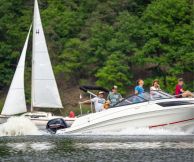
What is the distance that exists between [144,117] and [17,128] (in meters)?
5.12

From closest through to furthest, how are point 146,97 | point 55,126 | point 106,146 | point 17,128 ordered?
point 106,146 → point 146,97 → point 55,126 → point 17,128

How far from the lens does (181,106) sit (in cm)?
1739

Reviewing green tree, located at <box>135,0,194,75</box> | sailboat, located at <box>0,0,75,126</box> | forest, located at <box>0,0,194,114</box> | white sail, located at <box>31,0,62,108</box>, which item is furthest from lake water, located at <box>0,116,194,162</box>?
green tree, located at <box>135,0,194,75</box>

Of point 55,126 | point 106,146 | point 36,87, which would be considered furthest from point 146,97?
point 36,87

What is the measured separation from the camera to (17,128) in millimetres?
19422

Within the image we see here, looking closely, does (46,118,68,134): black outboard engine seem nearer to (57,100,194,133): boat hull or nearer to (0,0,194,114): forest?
(57,100,194,133): boat hull

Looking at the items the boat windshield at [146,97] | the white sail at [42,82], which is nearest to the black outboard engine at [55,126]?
the boat windshield at [146,97]

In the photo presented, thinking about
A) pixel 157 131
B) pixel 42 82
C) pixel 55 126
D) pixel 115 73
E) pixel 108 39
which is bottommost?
pixel 157 131

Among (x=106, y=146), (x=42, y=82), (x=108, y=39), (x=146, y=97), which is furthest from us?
(x=108, y=39)

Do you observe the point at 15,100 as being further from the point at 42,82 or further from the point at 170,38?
the point at 170,38

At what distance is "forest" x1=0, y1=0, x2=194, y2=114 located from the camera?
144 feet

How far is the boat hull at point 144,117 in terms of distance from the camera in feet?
57.4

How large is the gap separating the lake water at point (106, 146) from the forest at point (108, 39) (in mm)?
22900

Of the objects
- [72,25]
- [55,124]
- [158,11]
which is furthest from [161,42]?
[55,124]
